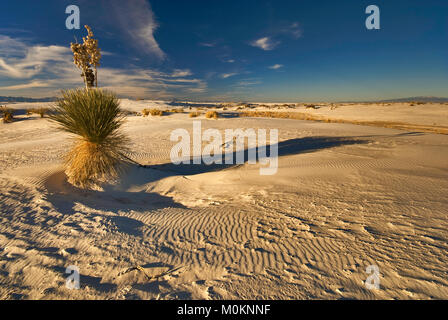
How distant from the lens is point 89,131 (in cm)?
500

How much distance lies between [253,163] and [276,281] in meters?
5.29

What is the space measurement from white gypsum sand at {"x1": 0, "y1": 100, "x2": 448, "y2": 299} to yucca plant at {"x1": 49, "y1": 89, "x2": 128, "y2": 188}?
417 millimetres

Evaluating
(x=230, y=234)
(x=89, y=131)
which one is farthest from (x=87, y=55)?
(x=230, y=234)

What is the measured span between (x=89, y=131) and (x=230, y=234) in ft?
13.7

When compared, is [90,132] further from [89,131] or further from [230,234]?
[230,234]

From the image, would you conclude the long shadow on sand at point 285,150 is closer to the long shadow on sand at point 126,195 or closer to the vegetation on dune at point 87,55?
the long shadow on sand at point 126,195

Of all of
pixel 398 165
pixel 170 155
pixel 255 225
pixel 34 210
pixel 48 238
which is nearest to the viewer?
pixel 48 238

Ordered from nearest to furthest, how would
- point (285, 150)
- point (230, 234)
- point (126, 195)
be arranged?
point (230, 234) → point (126, 195) → point (285, 150)

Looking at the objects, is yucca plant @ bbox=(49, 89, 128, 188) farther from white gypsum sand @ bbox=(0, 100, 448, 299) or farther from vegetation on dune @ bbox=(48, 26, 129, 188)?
white gypsum sand @ bbox=(0, 100, 448, 299)

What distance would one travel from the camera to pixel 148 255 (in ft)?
8.30

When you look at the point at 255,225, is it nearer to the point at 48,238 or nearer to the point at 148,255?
the point at 148,255

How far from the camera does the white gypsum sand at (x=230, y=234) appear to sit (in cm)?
203

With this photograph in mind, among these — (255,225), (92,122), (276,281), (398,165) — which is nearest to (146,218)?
(255,225)

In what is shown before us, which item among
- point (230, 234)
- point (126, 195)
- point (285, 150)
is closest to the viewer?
point (230, 234)
